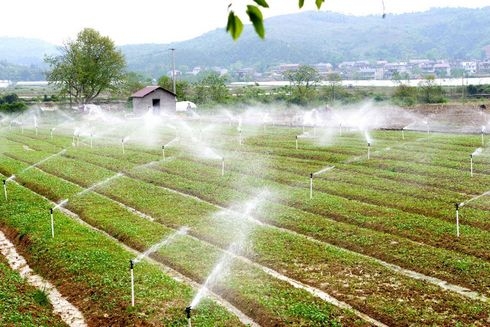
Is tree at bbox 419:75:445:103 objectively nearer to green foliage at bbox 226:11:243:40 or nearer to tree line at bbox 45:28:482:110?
tree line at bbox 45:28:482:110

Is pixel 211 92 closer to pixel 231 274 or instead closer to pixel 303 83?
pixel 303 83

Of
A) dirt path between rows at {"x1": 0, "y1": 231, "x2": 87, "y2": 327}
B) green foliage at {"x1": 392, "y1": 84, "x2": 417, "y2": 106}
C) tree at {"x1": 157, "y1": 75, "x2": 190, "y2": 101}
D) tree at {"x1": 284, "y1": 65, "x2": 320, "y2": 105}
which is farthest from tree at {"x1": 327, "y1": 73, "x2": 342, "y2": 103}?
dirt path between rows at {"x1": 0, "y1": 231, "x2": 87, "y2": 327}

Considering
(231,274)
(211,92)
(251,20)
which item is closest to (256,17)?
(251,20)

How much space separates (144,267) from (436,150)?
114 ft

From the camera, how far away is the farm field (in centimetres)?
2048

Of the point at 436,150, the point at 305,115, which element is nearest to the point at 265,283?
the point at 436,150

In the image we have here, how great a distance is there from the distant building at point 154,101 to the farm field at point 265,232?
45422 millimetres

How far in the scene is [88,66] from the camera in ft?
394

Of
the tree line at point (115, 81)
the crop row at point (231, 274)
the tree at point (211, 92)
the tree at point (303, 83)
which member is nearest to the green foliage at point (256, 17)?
the crop row at point (231, 274)

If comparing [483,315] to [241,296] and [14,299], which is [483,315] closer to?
[241,296]

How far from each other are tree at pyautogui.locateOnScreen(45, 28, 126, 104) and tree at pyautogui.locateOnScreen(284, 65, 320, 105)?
35779mm

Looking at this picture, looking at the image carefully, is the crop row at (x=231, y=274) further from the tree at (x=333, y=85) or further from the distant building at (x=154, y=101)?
the tree at (x=333, y=85)

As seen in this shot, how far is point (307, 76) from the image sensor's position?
117750 millimetres

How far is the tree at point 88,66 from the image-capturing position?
119500 millimetres
